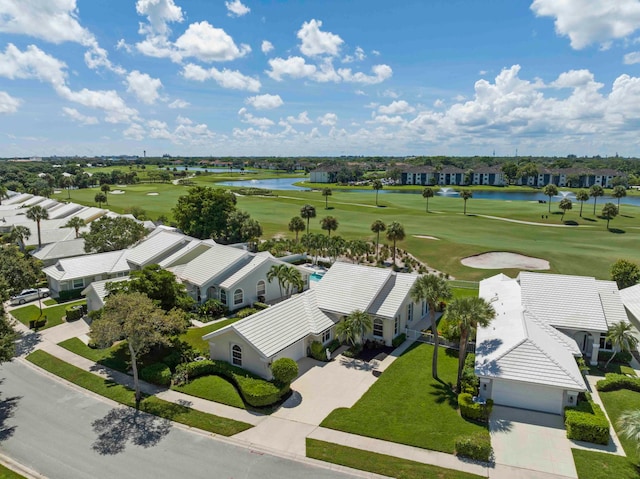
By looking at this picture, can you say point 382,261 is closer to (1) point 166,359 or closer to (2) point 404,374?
(2) point 404,374

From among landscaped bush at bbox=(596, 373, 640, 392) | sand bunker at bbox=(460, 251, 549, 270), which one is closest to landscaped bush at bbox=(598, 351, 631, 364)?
landscaped bush at bbox=(596, 373, 640, 392)

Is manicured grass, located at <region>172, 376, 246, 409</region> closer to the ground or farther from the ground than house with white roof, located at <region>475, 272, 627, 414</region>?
closer to the ground

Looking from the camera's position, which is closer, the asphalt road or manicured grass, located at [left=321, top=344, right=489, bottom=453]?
the asphalt road

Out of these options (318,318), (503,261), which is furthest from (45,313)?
(503,261)

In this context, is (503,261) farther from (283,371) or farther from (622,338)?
(283,371)

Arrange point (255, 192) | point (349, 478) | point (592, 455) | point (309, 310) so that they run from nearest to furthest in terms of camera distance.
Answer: point (349, 478) → point (592, 455) → point (309, 310) → point (255, 192)

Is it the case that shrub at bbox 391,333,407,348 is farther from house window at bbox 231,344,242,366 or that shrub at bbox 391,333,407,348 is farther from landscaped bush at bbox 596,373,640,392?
landscaped bush at bbox 596,373,640,392

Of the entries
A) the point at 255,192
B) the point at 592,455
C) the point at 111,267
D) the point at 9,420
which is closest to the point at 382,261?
the point at 111,267
